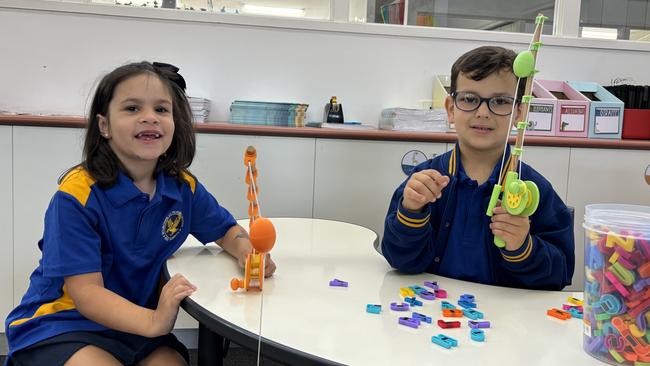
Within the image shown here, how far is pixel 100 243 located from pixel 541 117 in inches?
84.2

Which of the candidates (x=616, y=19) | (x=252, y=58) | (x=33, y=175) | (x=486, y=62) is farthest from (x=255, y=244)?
(x=616, y=19)

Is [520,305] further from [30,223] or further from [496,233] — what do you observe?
[30,223]

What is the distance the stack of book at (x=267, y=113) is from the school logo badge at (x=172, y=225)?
1.26 m

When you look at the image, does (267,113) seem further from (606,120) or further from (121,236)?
(606,120)

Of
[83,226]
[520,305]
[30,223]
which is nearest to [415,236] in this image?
[520,305]

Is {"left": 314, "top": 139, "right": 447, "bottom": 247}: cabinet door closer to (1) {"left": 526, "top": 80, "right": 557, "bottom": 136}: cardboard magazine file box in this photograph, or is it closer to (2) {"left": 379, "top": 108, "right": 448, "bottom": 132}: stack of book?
(2) {"left": 379, "top": 108, "right": 448, "bottom": 132}: stack of book

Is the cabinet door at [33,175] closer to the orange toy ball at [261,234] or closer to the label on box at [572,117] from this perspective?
the orange toy ball at [261,234]

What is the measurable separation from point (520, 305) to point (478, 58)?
61cm

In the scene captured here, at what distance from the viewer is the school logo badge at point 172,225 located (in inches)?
52.9

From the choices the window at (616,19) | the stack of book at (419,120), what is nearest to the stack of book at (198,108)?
the stack of book at (419,120)

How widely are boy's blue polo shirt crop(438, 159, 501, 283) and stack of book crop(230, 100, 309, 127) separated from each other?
136cm

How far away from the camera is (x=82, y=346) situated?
1160 millimetres

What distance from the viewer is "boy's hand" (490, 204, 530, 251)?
1082 millimetres

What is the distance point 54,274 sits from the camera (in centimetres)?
113
